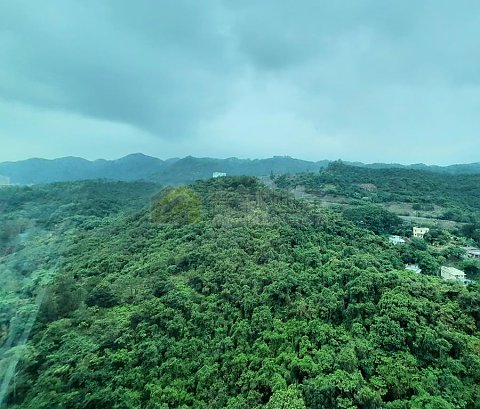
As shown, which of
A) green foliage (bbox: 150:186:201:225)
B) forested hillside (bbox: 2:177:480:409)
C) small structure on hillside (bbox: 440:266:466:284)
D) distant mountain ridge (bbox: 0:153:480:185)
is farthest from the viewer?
distant mountain ridge (bbox: 0:153:480:185)

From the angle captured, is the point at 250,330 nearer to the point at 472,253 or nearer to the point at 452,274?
the point at 452,274

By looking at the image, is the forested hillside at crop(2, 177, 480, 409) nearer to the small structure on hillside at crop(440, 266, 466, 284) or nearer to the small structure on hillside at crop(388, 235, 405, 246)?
the small structure on hillside at crop(440, 266, 466, 284)

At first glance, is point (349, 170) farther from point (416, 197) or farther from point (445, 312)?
point (445, 312)

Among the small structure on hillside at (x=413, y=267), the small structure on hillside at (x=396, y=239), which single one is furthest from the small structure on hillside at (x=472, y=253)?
the small structure on hillside at (x=413, y=267)

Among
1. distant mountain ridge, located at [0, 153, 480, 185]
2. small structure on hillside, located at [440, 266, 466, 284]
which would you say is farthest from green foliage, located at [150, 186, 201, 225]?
distant mountain ridge, located at [0, 153, 480, 185]

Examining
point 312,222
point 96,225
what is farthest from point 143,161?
point 312,222

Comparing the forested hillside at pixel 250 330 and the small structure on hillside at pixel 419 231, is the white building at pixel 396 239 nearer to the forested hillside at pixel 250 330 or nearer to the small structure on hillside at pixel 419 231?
the small structure on hillside at pixel 419 231
